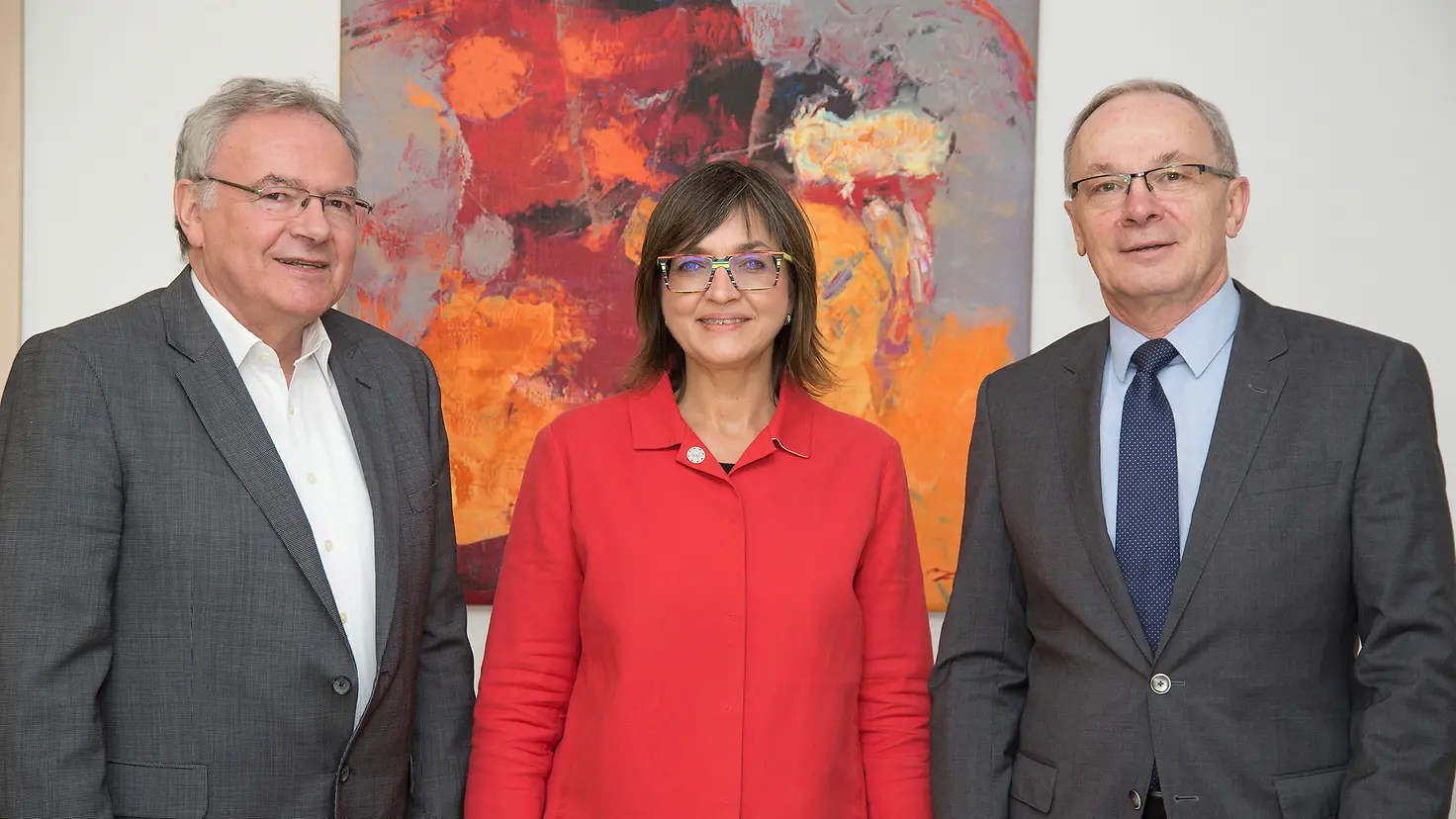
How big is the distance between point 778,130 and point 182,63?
5.23 ft

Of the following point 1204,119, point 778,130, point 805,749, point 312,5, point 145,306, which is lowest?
point 805,749

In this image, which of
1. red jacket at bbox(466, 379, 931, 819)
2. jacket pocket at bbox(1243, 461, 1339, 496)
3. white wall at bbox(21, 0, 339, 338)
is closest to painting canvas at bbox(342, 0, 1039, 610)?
white wall at bbox(21, 0, 339, 338)

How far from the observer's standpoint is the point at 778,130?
117 inches

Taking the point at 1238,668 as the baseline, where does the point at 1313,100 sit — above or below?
above

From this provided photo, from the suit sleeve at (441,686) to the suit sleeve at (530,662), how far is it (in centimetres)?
10

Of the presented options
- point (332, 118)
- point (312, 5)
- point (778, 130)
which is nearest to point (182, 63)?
point (312, 5)

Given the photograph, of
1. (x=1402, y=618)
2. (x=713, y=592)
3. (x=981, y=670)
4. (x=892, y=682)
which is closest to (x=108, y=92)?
(x=713, y=592)

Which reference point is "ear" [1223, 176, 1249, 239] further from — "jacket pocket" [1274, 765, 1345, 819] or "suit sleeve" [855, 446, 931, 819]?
"jacket pocket" [1274, 765, 1345, 819]

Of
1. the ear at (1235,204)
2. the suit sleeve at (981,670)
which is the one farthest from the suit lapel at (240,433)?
the ear at (1235,204)

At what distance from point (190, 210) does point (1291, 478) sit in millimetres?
1869

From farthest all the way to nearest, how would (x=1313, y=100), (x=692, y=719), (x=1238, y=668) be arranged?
(x=1313, y=100), (x=692, y=719), (x=1238, y=668)

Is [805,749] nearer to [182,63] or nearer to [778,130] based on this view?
[778,130]

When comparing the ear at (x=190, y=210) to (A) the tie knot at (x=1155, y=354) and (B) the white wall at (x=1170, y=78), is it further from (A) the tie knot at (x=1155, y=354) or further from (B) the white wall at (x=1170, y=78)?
(A) the tie knot at (x=1155, y=354)

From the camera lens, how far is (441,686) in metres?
2.16
